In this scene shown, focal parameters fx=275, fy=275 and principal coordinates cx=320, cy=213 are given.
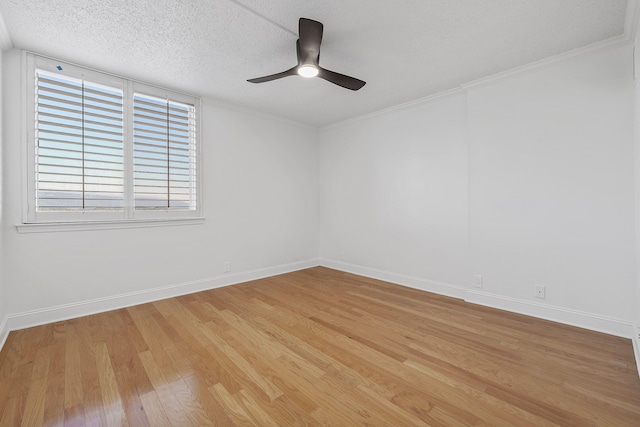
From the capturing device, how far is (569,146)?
252cm

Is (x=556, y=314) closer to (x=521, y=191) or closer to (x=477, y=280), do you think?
(x=477, y=280)

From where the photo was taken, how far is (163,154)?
3.29 meters

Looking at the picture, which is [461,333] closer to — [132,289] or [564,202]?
[564,202]

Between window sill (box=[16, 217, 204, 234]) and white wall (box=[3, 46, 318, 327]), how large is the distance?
5 cm

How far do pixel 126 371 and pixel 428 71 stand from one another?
12.0ft

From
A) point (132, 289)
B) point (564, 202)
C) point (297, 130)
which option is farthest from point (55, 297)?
point (564, 202)

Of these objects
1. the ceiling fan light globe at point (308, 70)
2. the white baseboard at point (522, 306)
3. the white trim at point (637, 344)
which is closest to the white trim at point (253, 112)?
the ceiling fan light globe at point (308, 70)

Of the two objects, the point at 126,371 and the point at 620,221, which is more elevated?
the point at 620,221

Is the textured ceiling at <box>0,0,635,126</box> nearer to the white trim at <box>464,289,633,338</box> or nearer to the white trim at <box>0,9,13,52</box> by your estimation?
the white trim at <box>0,9,13,52</box>

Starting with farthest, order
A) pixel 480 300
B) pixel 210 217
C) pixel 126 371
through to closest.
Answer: pixel 210 217
pixel 480 300
pixel 126 371

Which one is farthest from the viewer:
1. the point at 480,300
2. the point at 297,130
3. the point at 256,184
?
the point at 297,130

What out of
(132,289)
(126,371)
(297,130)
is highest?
(297,130)

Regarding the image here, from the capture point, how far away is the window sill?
2.54 meters

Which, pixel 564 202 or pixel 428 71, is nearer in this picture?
pixel 564 202
